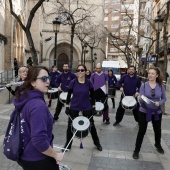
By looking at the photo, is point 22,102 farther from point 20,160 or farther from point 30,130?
point 20,160

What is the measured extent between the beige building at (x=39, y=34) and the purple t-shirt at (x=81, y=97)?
11.5m

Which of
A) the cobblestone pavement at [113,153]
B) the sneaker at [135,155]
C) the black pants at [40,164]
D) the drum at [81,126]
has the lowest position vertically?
the cobblestone pavement at [113,153]

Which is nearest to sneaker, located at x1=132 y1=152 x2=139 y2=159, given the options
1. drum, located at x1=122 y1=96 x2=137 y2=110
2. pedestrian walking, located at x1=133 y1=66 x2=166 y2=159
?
pedestrian walking, located at x1=133 y1=66 x2=166 y2=159

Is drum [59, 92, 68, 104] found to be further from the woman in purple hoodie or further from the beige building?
the beige building

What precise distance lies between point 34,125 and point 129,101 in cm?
540

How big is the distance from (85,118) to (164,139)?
275 centimetres

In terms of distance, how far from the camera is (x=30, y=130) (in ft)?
7.72

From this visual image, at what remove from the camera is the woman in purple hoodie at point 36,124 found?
2.27 m

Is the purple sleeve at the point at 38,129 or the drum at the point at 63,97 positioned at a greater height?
the purple sleeve at the point at 38,129

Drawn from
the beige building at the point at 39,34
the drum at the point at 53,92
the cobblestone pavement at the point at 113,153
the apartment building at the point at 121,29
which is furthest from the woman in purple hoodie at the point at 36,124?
the apartment building at the point at 121,29

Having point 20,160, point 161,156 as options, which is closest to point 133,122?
point 161,156

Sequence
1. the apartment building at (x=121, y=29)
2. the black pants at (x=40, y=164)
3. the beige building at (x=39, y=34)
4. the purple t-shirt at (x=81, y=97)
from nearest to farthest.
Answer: the black pants at (x=40, y=164) < the purple t-shirt at (x=81, y=97) < the beige building at (x=39, y=34) < the apartment building at (x=121, y=29)

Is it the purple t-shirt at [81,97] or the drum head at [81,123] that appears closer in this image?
the drum head at [81,123]

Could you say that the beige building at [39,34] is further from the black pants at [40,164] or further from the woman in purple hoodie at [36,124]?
the black pants at [40,164]
